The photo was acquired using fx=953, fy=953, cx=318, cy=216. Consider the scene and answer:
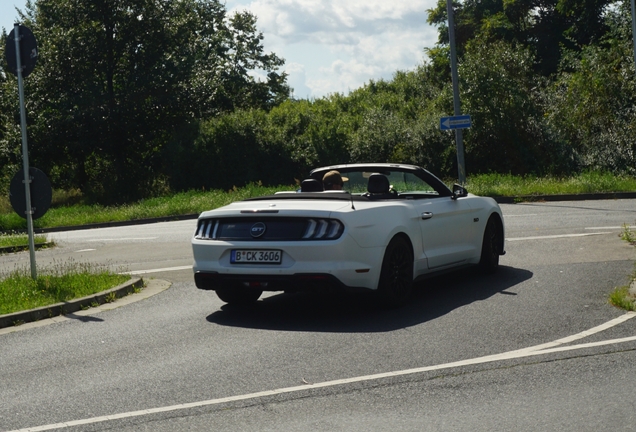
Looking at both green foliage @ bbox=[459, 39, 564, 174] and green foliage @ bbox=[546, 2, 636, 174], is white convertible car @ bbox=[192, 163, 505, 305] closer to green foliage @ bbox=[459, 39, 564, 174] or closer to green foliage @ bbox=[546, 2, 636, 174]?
green foliage @ bbox=[546, 2, 636, 174]

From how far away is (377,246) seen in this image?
8852 mm

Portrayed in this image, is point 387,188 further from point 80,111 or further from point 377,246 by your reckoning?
point 80,111

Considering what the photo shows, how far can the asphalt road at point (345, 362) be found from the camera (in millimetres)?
5469

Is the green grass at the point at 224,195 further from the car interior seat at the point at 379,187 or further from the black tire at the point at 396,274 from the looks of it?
the black tire at the point at 396,274

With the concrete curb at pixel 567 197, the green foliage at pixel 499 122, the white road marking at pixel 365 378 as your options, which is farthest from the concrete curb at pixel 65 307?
the green foliage at pixel 499 122

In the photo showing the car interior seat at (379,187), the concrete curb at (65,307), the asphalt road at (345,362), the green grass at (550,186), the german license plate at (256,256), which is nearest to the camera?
the asphalt road at (345,362)

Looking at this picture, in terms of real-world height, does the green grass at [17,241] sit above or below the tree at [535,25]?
below

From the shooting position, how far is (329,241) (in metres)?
8.61

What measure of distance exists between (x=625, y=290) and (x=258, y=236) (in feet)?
12.1

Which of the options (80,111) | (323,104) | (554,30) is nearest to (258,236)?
(80,111)

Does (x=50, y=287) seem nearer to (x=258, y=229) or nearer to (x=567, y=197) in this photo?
(x=258, y=229)

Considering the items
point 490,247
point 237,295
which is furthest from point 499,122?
point 237,295

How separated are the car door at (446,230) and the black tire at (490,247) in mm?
364

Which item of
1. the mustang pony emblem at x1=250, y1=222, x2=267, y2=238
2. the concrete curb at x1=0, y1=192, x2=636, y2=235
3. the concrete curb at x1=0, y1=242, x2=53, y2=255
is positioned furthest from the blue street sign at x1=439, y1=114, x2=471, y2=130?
the mustang pony emblem at x1=250, y1=222, x2=267, y2=238
